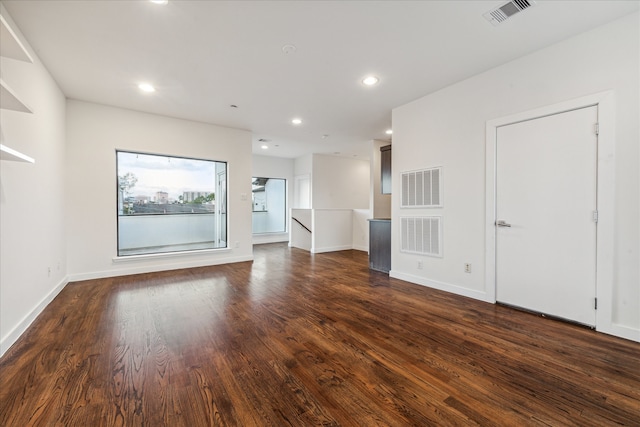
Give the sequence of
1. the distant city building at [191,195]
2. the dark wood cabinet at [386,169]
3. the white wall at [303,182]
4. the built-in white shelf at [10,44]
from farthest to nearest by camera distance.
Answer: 1. the white wall at [303,182]
2. the distant city building at [191,195]
3. the dark wood cabinet at [386,169]
4. the built-in white shelf at [10,44]

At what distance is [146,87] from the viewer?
3539mm

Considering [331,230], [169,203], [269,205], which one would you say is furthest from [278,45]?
[269,205]

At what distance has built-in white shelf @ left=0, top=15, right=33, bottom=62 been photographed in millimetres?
1566

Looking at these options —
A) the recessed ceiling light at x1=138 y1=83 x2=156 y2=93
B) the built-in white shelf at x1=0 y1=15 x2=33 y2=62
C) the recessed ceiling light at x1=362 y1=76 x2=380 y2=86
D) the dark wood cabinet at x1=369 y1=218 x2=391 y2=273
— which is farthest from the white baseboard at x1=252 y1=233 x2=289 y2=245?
the built-in white shelf at x1=0 y1=15 x2=33 y2=62

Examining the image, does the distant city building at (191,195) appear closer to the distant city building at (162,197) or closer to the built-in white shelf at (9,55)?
the distant city building at (162,197)

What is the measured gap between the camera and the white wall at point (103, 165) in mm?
3992

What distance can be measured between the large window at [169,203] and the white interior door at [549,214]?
4.80 meters

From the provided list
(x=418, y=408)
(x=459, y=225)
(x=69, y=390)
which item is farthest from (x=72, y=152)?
(x=459, y=225)

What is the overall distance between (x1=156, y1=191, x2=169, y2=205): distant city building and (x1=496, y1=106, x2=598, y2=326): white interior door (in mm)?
5599

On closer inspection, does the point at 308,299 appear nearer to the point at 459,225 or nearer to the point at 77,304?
the point at 459,225

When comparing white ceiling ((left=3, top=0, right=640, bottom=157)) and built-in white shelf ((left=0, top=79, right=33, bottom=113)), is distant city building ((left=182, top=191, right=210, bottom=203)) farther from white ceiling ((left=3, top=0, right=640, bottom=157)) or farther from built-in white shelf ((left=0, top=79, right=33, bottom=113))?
built-in white shelf ((left=0, top=79, right=33, bottom=113))

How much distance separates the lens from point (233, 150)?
17.7ft

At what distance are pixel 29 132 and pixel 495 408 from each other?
4.47 m

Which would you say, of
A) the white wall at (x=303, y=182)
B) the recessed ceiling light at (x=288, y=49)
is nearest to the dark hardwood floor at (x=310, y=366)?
the recessed ceiling light at (x=288, y=49)
